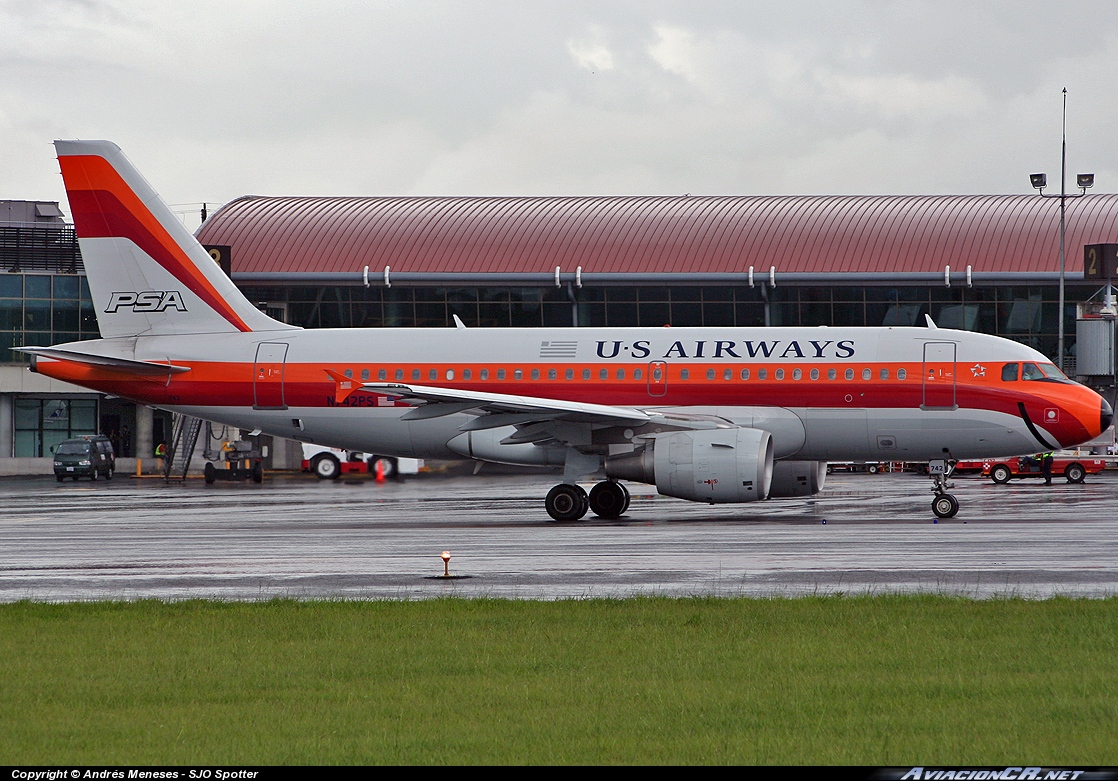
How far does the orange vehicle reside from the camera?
49656 millimetres

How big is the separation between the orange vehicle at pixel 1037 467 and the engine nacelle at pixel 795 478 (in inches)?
928

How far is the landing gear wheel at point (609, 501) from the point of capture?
28312 mm

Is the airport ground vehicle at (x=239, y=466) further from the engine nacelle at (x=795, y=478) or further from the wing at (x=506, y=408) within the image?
the engine nacelle at (x=795, y=478)

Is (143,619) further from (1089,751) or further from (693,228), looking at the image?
(693,228)

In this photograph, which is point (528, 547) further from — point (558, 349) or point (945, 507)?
point (945, 507)

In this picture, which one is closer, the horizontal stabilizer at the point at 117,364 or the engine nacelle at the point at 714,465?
the engine nacelle at the point at 714,465

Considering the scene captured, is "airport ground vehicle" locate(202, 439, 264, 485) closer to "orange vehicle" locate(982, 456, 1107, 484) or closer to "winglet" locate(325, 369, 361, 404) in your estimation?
"winglet" locate(325, 369, 361, 404)

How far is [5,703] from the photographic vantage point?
8.89 metres

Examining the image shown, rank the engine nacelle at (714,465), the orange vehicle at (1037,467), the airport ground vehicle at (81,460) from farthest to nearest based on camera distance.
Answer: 1. the airport ground vehicle at (81,460)
2. the orange vehicle at (1037,467)
3. the engine nacelle at (714,465)

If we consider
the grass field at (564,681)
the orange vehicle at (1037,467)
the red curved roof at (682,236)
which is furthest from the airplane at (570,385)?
the red curved roof at (682,236)

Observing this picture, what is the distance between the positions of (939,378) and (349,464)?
22.4 meters

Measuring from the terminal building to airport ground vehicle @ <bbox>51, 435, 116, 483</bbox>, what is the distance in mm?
9195

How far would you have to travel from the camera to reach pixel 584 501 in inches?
1095

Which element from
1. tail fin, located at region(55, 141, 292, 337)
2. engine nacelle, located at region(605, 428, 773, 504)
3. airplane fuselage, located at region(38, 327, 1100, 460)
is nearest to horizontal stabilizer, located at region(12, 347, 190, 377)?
airplane fuselage, located at region(38, 327, 1100, 460)
